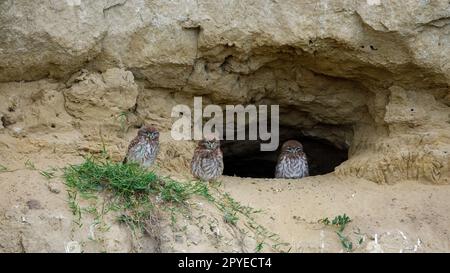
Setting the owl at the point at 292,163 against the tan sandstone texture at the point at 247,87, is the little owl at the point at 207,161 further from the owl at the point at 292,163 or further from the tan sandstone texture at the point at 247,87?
the owl at the point at 292,163

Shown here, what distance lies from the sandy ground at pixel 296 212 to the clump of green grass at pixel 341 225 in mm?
37

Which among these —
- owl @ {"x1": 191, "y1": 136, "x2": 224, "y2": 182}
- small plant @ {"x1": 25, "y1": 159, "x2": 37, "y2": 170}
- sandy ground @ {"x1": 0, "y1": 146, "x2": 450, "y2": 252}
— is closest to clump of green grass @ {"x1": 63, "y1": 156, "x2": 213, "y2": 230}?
sandy ground @ {"x1": 0, "y1": 146, "x2": 450, "y2": 252}

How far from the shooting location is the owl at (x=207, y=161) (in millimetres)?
8062

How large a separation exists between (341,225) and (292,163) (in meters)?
1.88

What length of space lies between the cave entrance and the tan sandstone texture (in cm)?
115

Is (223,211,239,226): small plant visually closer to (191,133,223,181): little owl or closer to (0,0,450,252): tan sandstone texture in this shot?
(0,0,450,252): tan sandstone texture

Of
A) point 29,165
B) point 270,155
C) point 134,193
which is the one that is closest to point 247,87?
point 270,155

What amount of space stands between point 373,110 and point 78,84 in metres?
2.84

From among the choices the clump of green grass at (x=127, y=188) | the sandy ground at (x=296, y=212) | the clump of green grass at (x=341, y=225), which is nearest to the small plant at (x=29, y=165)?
the sandy ground at (x=296, y=212)

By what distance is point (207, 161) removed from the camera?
26.6 ft

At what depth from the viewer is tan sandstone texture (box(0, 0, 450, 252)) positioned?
23.9ft

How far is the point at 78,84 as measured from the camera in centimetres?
782
